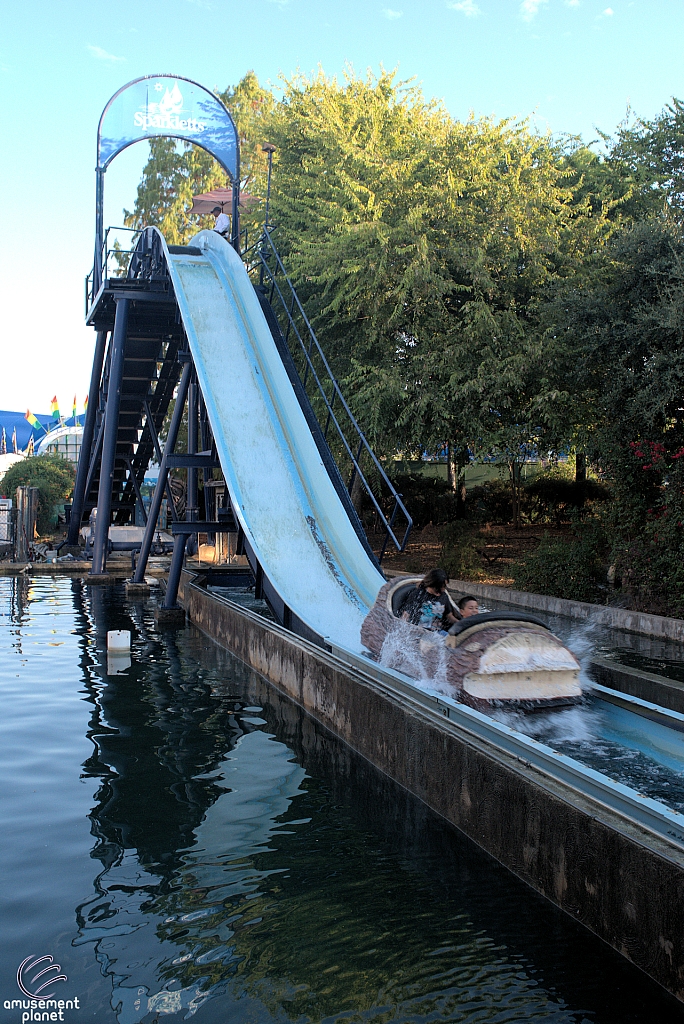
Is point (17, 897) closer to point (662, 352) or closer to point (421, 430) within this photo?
point (662, 352)

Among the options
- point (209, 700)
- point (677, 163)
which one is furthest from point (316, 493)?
point (677, 163)

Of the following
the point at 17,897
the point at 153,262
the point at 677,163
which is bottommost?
the point at 17,897

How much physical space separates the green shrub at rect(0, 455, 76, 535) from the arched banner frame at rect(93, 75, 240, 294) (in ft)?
58.0

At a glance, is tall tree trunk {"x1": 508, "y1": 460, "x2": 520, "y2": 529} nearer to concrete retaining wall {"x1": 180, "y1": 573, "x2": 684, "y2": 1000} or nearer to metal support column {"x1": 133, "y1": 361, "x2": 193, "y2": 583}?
metal support column {"x1": 133, "y1": 361, "x2": 193, "y2": 583}

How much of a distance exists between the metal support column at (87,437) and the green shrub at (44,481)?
379 inches

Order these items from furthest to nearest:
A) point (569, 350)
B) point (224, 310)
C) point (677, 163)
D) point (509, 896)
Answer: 1. point (677, 163)
2. point (569, 350)
3. point (224, 310)
4. point (509, 896)

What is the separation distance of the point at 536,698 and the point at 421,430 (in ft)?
42.8

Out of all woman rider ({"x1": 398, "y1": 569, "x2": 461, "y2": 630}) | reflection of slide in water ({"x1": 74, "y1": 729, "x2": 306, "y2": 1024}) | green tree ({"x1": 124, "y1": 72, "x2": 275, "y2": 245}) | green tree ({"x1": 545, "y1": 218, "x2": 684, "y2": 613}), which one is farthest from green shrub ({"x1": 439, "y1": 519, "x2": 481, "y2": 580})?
green tree ({"x1": 124, "y1": 72, "x2": 275, "y2": 245})

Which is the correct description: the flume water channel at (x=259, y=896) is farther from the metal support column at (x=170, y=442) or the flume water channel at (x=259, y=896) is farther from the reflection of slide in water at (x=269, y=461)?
the metal support column at (x=170, y=442)

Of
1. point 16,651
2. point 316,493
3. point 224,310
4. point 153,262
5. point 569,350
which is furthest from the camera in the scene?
point 153,262

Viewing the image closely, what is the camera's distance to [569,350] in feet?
58.5

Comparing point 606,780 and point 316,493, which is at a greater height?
point 316,493

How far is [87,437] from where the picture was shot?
23984mm

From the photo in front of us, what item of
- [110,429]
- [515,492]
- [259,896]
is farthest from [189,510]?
[515,492]
